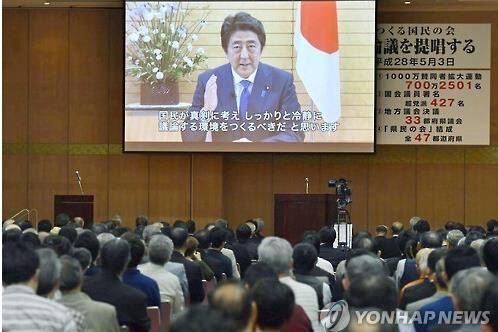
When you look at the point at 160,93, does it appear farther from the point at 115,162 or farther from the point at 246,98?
the point at 115,162

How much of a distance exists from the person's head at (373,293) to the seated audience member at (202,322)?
1.16 m

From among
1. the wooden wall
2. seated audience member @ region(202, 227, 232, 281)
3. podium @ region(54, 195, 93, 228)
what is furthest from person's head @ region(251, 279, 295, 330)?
podium @ region(54, 195, 93, 228)

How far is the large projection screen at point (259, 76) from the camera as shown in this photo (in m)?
15.1

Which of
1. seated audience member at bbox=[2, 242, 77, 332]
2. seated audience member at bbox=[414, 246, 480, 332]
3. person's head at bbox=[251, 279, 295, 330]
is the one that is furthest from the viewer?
seated audience member at bbox=[414, 246, 480, 332]

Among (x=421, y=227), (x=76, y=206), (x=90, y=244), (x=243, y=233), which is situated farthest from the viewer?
(x=76, y=206)

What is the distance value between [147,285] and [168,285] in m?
0.42

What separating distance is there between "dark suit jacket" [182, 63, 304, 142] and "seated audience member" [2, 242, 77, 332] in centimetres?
1093

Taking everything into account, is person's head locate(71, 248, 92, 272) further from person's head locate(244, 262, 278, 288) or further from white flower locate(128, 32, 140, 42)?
white flower locate(128, 32, 140, 42)

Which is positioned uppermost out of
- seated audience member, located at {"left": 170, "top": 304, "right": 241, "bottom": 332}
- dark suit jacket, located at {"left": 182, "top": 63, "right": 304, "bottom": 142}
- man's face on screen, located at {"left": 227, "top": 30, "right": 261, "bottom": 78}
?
man's face on screen, located at {"left": 227, "top": 30, "right": 261, "bottom": 78}

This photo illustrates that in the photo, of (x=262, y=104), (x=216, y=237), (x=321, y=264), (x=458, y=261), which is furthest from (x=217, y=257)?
(x=262, y=104)

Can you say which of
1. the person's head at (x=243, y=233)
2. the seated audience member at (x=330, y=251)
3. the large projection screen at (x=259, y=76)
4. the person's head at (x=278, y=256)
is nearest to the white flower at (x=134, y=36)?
the large projection screen at (x=259, y=76)

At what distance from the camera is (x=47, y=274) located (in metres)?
4.24

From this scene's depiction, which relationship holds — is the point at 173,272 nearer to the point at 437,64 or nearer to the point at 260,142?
the point at 260,142

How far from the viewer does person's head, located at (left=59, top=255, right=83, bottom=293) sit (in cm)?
448
